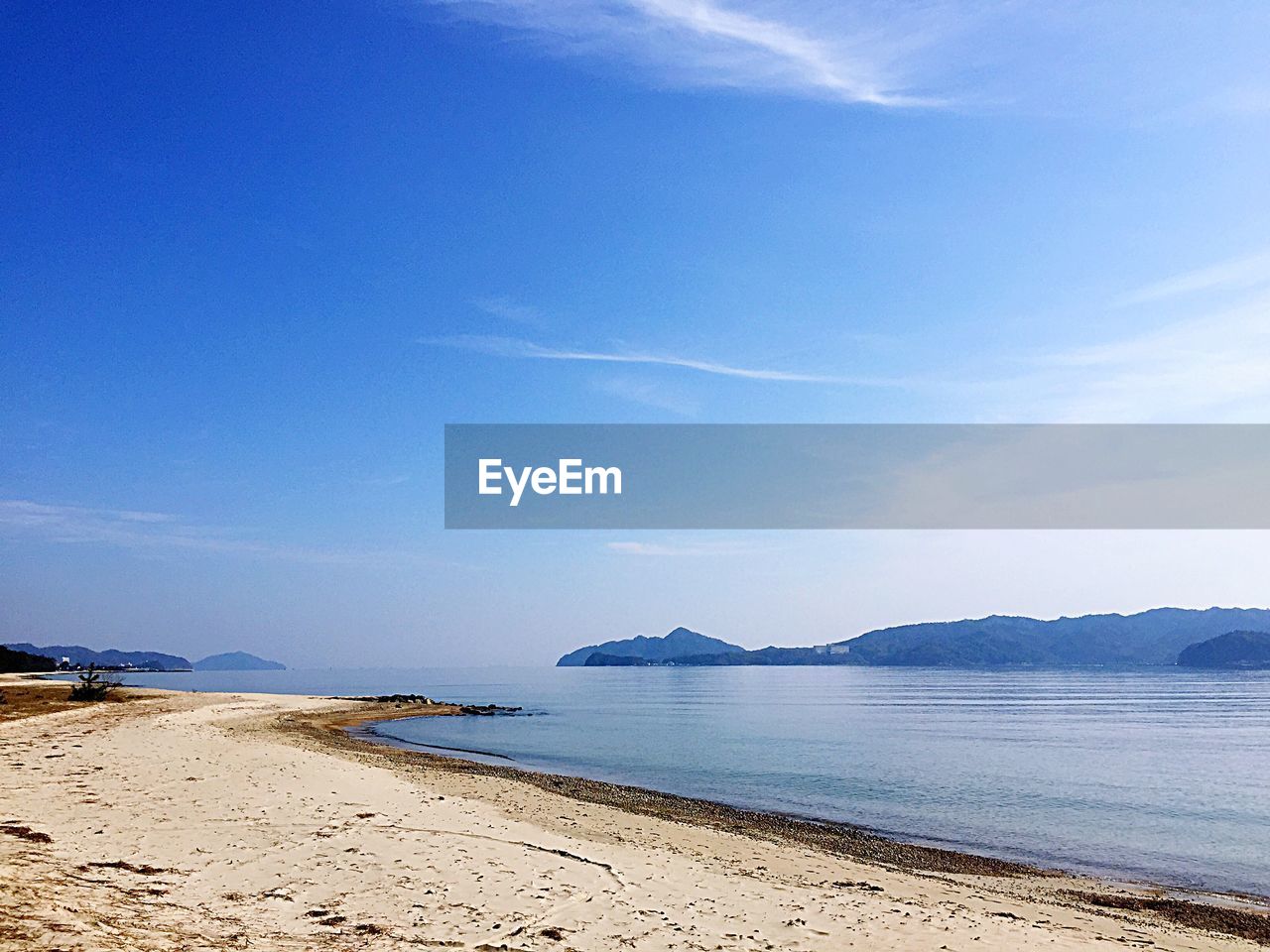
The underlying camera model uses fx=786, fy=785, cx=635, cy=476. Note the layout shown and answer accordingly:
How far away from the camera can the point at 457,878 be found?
499 inches

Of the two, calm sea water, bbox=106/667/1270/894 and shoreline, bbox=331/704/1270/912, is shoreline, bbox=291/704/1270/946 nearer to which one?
shoreline, bbox=331/704/1270/912

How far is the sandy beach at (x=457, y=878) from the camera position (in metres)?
10.1

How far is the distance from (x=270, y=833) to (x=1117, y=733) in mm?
63371

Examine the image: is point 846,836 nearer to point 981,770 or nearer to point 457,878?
point 457,878

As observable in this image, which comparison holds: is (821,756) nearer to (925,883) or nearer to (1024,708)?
A: (925,883)

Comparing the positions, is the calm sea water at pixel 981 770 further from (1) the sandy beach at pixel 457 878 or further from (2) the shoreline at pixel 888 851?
(1) the sandy beach at pixel 457 878

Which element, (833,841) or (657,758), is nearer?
(833,841)

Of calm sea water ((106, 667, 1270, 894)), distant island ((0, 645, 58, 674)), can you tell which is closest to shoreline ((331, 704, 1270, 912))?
calm sea water ((106, 667, 1270, 894))

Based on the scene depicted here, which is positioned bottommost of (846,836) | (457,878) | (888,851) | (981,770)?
(981,770)

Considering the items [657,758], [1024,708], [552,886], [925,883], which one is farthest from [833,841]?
[1024,708]

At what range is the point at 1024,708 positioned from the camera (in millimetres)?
88688

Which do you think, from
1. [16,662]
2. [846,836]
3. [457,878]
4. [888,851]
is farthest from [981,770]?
[16,662]

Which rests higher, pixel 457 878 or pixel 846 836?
pixel 457 878

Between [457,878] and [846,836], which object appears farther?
[846,836]
